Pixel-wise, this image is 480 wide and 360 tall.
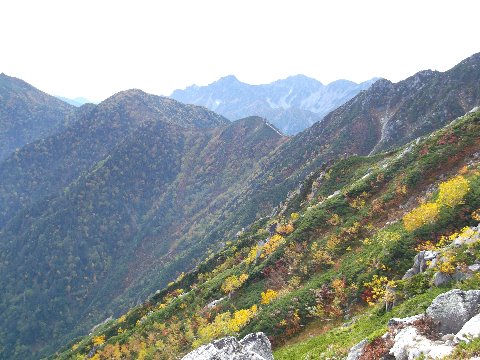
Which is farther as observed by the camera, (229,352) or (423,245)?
(423,245)

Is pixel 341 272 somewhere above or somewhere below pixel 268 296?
above

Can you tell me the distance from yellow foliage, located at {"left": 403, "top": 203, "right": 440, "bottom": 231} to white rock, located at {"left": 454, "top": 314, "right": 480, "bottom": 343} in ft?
83.4

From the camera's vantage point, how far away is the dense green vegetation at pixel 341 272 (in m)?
31.0

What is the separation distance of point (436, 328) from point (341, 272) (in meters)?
26.4

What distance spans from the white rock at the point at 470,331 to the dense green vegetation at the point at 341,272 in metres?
0.97

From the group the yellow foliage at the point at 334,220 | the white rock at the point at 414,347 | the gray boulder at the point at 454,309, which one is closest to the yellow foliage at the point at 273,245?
the yellow foliage at the point at 334,220

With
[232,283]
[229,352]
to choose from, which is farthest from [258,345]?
[232,283]

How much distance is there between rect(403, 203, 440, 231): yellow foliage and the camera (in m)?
40.8

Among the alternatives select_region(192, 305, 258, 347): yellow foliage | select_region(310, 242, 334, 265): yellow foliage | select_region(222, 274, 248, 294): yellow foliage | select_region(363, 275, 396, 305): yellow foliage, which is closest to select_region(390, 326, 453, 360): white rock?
select_region(363, 275, 396, 305): yellow foliage

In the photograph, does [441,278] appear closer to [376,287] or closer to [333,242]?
[376,287]

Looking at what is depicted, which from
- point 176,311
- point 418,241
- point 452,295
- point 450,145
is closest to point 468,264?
point 452,295

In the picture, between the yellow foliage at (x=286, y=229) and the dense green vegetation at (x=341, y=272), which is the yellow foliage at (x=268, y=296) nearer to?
the dense green vegetation at (x=341, y=272)

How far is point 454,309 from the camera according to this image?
19062 mm

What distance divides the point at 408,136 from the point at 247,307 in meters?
169
